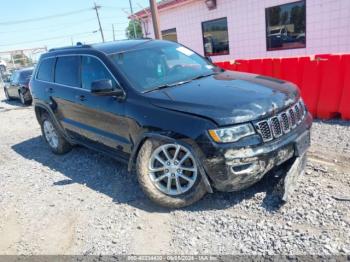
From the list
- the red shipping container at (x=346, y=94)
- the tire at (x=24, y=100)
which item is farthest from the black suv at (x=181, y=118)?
the tire at (x=24, y=100)

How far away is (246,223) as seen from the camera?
318cm

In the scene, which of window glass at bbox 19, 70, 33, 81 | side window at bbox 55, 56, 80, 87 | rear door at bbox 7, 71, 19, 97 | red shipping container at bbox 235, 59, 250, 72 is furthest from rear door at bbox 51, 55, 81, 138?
rear door at bbox 7, 71, 19, 97

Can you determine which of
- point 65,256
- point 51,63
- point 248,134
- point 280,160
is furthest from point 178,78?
point 51,63

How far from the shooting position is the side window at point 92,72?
415cm

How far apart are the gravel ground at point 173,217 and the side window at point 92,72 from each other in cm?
136

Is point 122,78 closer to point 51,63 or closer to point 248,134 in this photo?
point 248,134

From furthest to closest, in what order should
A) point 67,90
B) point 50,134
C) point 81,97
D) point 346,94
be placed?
point 50,134 < point 346,94 < point 67,90 < point 81,97

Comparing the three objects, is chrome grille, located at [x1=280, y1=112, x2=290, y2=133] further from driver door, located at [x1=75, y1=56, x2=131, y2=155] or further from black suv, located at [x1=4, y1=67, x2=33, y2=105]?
black suv, located at [x1=4, y1=67, x2=33, y2=105]

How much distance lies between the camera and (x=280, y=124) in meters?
3.29

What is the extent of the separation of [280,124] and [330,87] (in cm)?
285

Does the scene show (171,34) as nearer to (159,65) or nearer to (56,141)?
(56,141)

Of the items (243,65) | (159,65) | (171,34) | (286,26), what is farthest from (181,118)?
(171,34)

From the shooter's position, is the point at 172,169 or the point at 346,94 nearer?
the point at 172,169

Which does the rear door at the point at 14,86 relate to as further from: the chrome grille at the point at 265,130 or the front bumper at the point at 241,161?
the chrome grille at the point at 265,130
